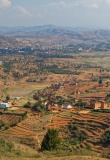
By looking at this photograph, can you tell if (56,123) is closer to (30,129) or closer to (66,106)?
(30,129)

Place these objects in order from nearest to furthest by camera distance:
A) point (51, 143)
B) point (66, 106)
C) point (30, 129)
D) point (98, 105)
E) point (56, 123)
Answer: point (51, 143), point (30, 129), point (56, 123), point (98, 105), point (66, 106)

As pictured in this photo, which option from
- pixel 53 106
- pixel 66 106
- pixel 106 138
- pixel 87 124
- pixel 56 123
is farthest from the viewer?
pixel 66 106

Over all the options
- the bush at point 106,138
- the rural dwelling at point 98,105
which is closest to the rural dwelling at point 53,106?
the rural dwelling at point 98,105

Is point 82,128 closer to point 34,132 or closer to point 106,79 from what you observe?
point 34,132

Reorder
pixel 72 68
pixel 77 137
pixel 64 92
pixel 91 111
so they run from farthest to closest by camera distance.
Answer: pixel 72 68 → pixel 64 92 → pixel 91 111 → pixel 77 137

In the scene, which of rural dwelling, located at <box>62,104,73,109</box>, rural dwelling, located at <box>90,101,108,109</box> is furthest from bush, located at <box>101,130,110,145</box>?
rural dwelling, located at <box>62,104,73,109</box>

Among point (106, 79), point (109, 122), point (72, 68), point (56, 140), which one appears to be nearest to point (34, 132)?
point (109, 122)

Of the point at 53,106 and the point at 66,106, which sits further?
the point at 66,106

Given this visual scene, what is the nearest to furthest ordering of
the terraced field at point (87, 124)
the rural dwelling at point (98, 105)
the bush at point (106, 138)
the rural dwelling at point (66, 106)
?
the bush at point (106, 138)
the terraced field at point (87, 124)
the rural dwelling at point (98, 105)
the rural dwelling at point (66, 106)

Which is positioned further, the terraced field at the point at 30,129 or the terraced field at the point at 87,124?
the terraced field at the point at 30,129

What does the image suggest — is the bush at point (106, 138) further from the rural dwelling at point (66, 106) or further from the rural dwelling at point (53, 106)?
the rural dwelling at point (66, 106)

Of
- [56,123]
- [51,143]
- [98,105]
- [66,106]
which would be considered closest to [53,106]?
[66,106]
